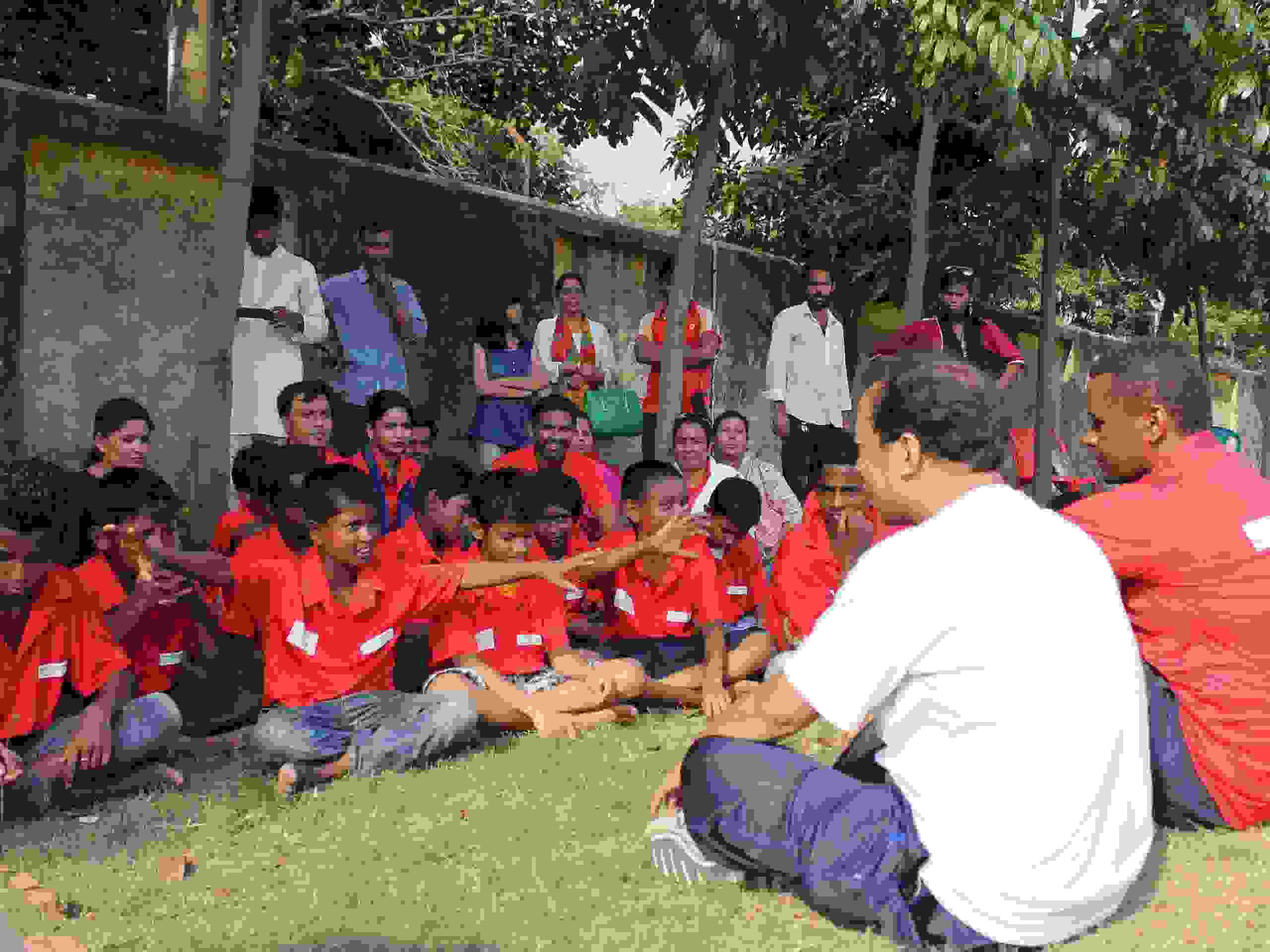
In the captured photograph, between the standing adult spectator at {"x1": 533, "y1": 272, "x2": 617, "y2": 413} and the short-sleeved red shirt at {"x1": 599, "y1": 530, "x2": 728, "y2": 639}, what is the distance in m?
2.14

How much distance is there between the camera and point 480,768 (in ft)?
14.1

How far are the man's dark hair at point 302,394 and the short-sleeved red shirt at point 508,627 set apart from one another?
1395 millimetres

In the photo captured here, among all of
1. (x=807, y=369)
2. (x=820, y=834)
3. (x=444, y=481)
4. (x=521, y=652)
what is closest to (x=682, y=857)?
(x=820, y=834)

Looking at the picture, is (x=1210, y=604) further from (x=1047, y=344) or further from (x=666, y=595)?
(x=1047, y=344)

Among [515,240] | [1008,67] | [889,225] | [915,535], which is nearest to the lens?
[915,535]

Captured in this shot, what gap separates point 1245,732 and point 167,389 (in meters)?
5.25

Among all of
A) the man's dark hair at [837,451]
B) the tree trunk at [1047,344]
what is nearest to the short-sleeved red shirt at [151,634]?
the man's dark hair at [837,451]

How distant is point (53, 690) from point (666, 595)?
2.64 meters

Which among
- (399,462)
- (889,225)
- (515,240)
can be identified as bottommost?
(399,462)

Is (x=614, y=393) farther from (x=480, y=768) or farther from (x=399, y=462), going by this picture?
(x=480, y=768)

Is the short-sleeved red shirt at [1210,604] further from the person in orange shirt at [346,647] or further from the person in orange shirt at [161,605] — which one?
the person in orange shirt at [161,605]

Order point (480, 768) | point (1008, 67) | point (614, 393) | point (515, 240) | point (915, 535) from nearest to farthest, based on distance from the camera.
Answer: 1. point (915, 535)
2. point (480, 768)
3. point (1008, 67)
4. point (614, 393)
5. point (515, 240)

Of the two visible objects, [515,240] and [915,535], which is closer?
[915,535]

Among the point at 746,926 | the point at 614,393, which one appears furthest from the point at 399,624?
the point at 614,393
